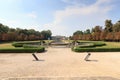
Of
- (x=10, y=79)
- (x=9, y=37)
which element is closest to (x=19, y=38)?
(x=9, y=37)

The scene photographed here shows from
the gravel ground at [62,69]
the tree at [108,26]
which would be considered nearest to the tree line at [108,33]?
the tree at [108,26]

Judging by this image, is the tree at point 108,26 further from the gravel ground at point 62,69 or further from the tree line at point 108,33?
the gravel ground at point 62,69

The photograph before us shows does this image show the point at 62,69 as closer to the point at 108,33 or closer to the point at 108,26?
the point at 108,33

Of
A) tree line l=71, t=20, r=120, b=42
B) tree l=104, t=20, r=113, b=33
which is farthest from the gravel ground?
tree l=104, t=20, r=113, b=33

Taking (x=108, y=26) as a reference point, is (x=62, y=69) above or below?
below

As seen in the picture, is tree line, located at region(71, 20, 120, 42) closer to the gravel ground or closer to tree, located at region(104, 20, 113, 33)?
tree, located at region(104, 20, 113, 33)

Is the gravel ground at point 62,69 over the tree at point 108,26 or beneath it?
beneath

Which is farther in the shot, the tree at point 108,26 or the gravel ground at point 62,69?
the tree at point 108,26

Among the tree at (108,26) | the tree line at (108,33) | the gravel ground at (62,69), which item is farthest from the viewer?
the tree at (108,26)

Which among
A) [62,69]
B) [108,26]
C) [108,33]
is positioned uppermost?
[108,26]

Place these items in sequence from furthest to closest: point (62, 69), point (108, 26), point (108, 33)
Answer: point (108, 26) < point (108, 33) < point (62, 69)

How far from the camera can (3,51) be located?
24.4m

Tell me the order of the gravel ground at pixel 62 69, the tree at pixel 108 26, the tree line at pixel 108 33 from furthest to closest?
the tree at pixel 108 26, the tree line at pixel 108 33, the gravel ground at pixel 62 69

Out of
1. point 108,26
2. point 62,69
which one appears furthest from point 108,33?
point 62,69
